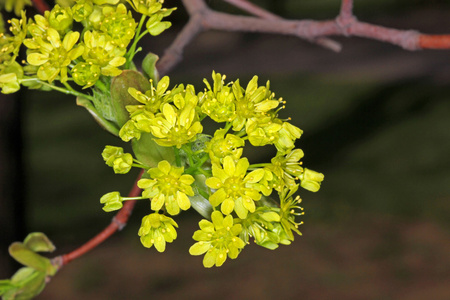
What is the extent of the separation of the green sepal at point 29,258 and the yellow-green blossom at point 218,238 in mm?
279

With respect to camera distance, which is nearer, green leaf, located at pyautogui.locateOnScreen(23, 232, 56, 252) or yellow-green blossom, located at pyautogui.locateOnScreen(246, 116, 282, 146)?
Answer: yellow-green blossom, located at pyautogui.locateOnScreen(246, 116, 282, 146)

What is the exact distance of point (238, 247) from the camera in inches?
14.3

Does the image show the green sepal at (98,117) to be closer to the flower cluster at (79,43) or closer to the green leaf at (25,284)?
the flower cluster at (79,43)

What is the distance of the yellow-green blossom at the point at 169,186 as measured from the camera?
352mm

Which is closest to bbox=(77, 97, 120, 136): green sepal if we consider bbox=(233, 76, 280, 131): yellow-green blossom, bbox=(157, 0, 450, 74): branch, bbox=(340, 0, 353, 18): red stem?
bbox=(233, 76, 280, 131): yellow-green blossom

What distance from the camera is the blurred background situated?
2.01 metres

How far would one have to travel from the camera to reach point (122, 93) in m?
0.40

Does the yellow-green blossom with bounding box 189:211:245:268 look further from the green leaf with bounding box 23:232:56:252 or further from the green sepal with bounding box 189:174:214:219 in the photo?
the green leaf with bounding box 23:232:56:252

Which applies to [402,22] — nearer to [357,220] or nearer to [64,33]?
[357,220]

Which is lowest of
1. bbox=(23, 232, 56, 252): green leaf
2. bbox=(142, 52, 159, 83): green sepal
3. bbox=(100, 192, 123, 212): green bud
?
bbox=(23, 232, 56, 252): green leaf

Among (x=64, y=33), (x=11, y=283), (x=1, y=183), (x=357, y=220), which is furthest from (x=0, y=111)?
(x=357, y=220)

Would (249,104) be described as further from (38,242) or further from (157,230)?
(38,242)

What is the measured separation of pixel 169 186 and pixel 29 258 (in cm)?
31

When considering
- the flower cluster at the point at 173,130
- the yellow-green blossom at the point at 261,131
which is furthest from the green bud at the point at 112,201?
the yellow-green blossom at the point at 261,131
